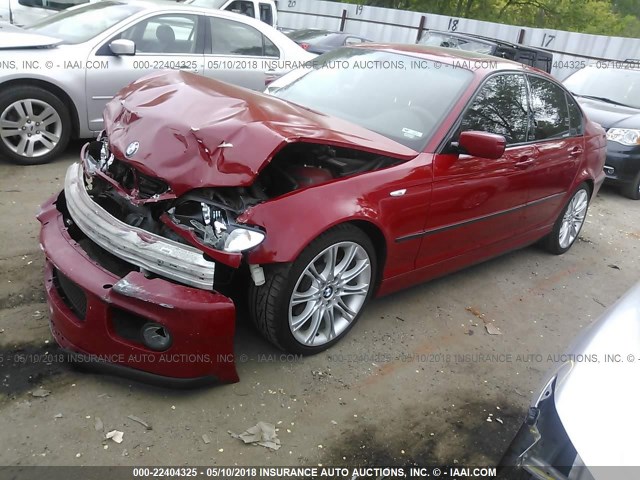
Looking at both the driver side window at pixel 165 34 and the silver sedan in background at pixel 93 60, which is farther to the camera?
the driver side window at pixel 165 34

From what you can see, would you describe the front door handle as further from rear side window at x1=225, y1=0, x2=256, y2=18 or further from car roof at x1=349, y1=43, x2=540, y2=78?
rear side window at x1=225, y1=0, x2=256, y2=18

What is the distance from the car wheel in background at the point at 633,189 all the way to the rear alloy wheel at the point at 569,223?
2.85 metres

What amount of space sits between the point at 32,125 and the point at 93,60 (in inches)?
33.7

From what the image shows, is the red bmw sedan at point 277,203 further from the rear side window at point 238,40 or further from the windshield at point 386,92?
the rear side window at point 238,40

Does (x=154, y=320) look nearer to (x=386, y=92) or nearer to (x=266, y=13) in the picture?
(x=386, y=92)

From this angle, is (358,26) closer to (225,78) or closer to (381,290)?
(225,78)

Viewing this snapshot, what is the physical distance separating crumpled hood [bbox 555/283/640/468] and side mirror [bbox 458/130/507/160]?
1.28m

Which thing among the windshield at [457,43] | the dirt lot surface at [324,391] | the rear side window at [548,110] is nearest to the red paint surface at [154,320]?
the dirt lot surface at [324,391]

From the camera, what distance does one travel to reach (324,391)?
9.21 feet

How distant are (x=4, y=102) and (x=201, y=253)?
3.60 metres

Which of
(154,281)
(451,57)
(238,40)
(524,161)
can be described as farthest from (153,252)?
(238,40)

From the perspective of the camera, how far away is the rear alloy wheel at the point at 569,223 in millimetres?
4926

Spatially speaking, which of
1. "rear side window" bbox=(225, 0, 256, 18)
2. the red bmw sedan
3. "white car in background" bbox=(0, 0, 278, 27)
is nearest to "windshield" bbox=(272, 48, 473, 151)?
the red bmw sedan

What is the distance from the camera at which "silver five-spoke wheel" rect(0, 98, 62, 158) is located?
5008 mm
